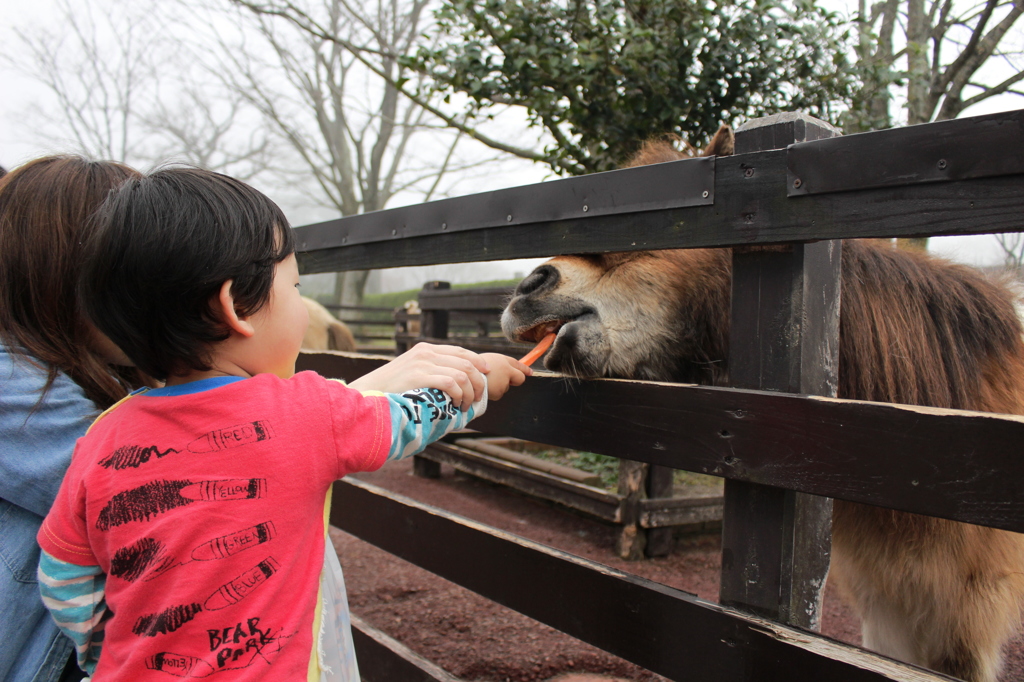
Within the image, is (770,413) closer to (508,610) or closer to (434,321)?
(508,610)

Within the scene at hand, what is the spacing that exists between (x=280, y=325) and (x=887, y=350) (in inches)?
66.3

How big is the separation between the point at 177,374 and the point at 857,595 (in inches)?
91.3

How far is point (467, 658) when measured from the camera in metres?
3.20

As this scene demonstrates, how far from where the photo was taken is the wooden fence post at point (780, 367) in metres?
1.41

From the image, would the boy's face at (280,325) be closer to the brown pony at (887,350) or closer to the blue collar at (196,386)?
the blue collar at (196,386)

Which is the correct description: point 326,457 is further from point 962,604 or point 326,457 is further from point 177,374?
point 962,604

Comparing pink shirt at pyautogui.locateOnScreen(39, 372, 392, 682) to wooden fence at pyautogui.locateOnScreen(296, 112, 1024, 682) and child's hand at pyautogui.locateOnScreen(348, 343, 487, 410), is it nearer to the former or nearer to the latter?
child's hand at pyautogui.locateOnScreen(348, 343, 487, 410)

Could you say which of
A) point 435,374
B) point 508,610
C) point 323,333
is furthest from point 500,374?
point 323,333

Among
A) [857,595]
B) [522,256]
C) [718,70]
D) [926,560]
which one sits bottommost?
[857,595]

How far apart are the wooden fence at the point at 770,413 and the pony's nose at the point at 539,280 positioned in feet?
0.19

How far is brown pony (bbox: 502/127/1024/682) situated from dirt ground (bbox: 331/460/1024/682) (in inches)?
49.2

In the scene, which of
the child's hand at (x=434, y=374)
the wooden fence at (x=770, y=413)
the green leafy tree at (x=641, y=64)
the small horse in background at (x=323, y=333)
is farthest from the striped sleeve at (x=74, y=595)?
the small horse in background at (x=323, y=333)

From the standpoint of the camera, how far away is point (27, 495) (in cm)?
133

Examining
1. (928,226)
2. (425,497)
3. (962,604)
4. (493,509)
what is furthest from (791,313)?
(425,497)
